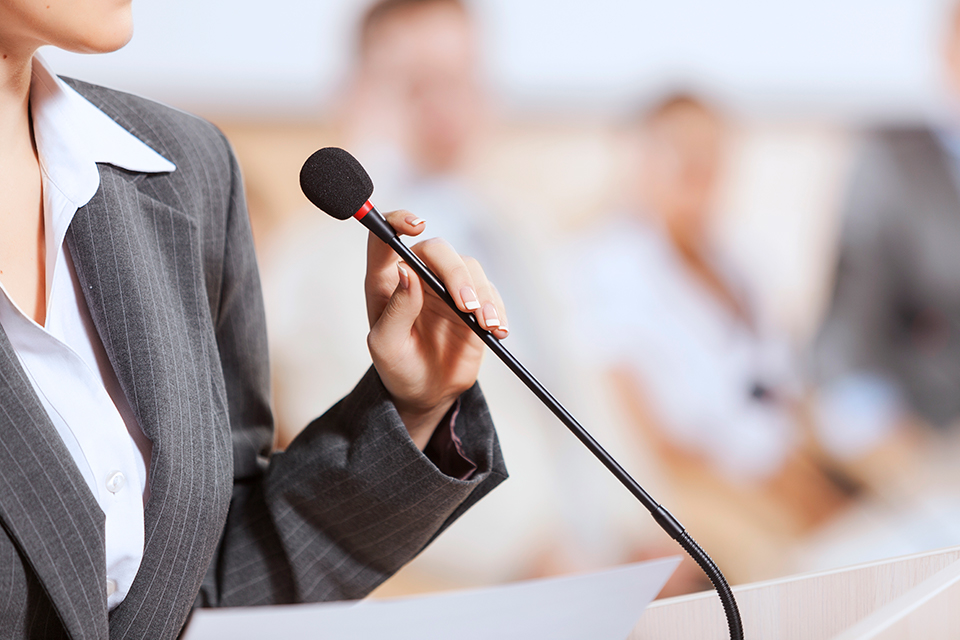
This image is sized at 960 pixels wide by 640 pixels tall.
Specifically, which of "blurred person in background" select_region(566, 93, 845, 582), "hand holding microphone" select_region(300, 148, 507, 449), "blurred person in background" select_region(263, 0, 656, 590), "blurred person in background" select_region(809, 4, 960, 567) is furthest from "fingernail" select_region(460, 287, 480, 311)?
"blurred person in background" select_region(809, 4, 960, 567)

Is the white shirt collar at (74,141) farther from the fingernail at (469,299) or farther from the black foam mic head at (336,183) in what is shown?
the fingernail at (469,299)

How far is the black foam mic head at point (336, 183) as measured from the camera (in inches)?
17.6

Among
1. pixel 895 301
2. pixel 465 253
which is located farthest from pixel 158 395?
pixel 895 301

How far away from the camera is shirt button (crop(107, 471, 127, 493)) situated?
443mm

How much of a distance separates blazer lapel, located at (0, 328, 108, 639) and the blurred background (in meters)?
1.34

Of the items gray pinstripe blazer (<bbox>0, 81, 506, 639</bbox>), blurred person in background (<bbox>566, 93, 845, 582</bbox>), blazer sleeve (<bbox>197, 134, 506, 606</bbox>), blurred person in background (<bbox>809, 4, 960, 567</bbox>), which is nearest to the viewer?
gray pinstripe blazer (<bbox>0, 81, 506, 639</bbox>)

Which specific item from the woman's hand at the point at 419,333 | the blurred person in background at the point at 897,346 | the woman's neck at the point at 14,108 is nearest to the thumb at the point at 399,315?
the woman's hand at the point at 419,333

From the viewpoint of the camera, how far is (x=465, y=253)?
178 cm

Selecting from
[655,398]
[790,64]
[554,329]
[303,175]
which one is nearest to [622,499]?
[655,398]

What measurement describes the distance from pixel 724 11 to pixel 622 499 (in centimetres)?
121

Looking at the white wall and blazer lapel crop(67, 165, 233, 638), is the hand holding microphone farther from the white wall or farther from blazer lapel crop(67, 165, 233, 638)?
the white wall

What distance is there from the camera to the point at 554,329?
183 centimetres

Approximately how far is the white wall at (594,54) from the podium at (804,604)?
5.14 feet

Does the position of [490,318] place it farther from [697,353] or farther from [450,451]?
[697,353]
